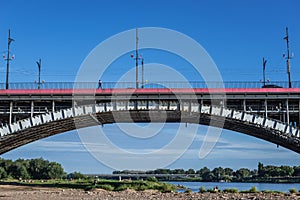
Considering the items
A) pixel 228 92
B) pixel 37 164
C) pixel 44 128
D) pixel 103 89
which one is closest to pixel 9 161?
pixel 37 164

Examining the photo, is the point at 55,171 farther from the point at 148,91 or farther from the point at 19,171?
the point at 148,91

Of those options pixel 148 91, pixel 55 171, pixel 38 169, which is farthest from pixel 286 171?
pixel 148 91

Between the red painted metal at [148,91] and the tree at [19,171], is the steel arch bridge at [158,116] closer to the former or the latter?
the red painted metal at [148,91]

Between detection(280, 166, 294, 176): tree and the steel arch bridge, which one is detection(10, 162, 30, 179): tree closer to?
the steel arch bridge

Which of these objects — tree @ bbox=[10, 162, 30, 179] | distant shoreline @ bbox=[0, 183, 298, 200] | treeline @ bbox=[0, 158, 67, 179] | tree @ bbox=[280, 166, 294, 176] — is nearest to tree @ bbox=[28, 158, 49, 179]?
treeline @ bbox=[0, 158, 67, 179]

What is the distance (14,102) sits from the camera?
64875 millimetres

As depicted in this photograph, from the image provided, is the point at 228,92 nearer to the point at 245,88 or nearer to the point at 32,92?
the point at 245,88

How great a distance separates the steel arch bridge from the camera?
202 ft

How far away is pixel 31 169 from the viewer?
5566 inches

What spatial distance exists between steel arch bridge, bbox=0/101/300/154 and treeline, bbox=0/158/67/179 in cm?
6548

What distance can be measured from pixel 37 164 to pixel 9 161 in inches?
320

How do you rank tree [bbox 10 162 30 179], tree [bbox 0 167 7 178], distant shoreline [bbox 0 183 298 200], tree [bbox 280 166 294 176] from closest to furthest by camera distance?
distant shoreline [bbox 0 183 298 200] → tree [bbox 0 167 7 178] → tree [bbox 10 162 30 179] → tree [bbox 280 166 294 176]

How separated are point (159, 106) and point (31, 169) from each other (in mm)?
87605

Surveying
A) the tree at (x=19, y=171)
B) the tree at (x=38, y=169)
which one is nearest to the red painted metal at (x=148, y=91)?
the tree at (x=19, y=171)
